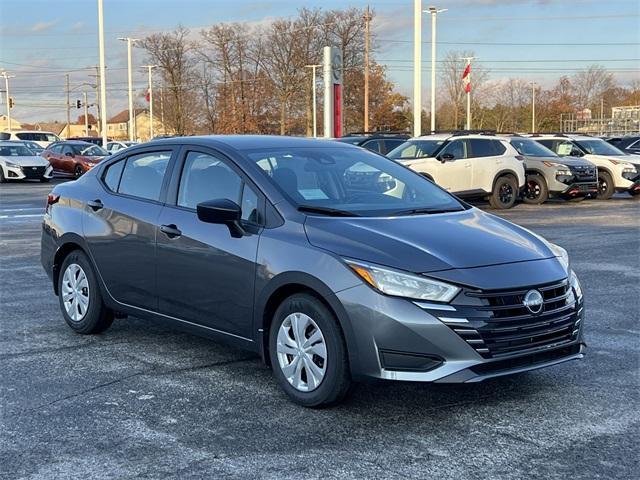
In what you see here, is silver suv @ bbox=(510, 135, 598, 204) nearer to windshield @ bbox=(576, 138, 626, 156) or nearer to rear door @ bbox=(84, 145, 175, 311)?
windshield @ bbox=(576, 138, 626, 156)

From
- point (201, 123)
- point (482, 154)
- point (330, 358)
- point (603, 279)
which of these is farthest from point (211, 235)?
point (201, 123)

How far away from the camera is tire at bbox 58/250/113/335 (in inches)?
257

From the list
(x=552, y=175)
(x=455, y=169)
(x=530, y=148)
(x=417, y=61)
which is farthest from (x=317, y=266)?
(x=417, y=61)

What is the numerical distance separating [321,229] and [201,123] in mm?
73978

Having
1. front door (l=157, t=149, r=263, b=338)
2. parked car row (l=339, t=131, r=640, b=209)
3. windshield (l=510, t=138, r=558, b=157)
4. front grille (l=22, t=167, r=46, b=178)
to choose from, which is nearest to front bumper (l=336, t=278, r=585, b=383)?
front door (l=157, t=149, r=263, b=338)

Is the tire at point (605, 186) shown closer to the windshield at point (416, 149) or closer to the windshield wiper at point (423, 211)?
the windshield at point (416, 149)

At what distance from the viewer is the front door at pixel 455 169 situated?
19062 mm

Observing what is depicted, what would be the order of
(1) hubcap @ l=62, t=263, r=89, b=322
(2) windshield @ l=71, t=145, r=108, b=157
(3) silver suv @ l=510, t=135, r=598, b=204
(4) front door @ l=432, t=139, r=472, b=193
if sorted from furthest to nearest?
(2) windshield @ l=71, t=145, r=108, b=157, (3) silver suv @ l=510, t=135, r=598, b=204, (4) front door @ l=432, t=139, r=472, b=193, (1) hubcap @ l=62, t=263, r=89, b=322

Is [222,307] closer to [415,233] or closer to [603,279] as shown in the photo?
[415,233]

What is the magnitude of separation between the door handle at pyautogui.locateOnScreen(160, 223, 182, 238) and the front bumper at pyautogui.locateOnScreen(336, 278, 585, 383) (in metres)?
1.61

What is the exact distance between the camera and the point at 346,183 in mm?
5672

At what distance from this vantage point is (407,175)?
6223 millimetres

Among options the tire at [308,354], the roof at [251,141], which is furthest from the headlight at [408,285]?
the roof at [251,141]

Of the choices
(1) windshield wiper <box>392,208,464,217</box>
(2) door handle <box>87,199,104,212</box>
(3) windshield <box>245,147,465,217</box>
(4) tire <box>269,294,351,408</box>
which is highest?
(3) windshield <box>245,147,465,217</box>
